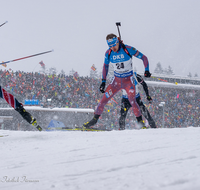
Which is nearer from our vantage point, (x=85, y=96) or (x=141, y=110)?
(x=141, y=110)

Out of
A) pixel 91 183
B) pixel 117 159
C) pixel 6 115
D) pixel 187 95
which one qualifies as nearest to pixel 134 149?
pixel 117 159

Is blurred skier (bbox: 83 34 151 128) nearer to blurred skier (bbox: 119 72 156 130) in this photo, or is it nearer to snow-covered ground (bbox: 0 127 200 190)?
blurred skier (bbox: 119 72 156 130)

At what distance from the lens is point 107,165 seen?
1743 millimetres

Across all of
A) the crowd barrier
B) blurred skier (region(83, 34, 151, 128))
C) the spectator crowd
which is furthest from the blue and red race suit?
the crowd barrier

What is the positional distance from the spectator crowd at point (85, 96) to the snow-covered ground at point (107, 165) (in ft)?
27.8

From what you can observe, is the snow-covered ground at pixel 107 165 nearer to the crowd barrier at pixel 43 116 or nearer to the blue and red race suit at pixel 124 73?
the blue and red race suit at pixel 124 73

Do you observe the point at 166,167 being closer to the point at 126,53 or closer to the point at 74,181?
the point at 74,181

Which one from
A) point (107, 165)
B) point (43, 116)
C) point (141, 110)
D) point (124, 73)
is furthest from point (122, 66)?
point (43, 116)

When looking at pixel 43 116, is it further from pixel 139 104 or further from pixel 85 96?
pixel 139 104

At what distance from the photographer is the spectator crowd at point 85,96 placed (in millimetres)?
12183

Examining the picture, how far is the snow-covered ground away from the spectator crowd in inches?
334

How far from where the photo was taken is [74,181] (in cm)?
152

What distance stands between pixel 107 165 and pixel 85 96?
11740 mm

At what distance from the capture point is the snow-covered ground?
4.55 feet
